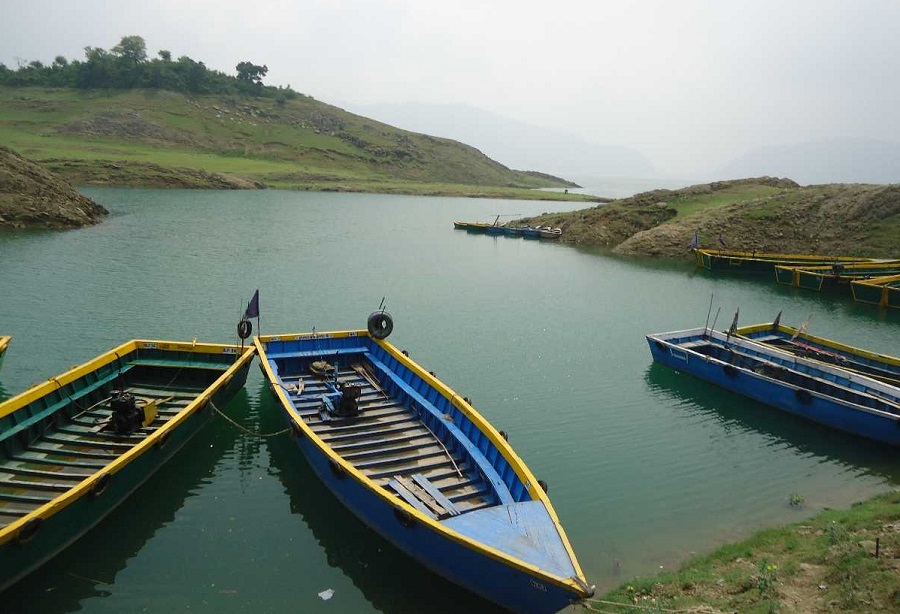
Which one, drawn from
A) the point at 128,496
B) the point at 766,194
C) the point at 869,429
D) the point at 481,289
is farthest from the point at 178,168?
the point at 869,429

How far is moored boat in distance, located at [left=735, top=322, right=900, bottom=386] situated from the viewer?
22703 millimetres

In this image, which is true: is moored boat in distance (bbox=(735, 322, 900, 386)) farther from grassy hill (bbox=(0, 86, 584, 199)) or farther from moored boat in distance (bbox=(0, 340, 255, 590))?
grassy hill (bbox=(0, 86, 584, 199))

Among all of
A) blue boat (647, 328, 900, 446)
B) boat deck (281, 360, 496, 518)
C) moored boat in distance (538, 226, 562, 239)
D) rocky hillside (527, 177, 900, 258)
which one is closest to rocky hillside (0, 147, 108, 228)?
boat deck (281, 360, 496, 518)

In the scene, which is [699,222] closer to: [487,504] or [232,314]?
[232,314]

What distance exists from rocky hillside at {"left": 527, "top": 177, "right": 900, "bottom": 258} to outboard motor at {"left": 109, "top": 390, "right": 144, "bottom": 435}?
5359 centimetres

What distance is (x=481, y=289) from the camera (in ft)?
131

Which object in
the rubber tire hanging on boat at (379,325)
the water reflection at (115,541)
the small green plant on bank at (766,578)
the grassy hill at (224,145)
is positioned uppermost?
the grassy hill at (224,145)

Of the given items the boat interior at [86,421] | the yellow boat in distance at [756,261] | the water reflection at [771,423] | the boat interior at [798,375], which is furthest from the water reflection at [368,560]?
the yellow boat in distance at [756,261]

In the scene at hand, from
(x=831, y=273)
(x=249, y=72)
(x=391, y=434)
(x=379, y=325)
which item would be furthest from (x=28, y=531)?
(x=249, y=72)

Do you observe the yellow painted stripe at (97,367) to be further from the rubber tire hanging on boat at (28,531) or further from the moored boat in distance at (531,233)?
the moored boat in distance at (531,233)

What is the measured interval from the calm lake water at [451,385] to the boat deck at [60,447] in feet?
3.95

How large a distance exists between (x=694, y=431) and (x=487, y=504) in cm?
1053

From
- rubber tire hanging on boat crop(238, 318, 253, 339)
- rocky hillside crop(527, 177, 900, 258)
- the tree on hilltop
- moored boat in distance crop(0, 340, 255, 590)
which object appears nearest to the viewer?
moored boat in distance crop(0, 340, 255, 590)

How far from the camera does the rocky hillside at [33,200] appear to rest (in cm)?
4881
